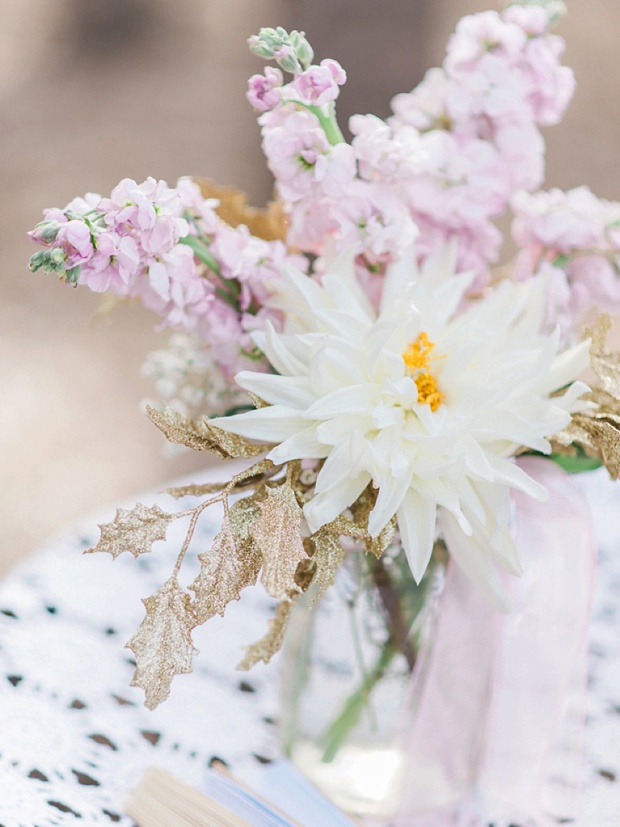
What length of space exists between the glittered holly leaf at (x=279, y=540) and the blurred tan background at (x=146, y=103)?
1.42m

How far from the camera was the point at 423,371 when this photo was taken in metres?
0.51

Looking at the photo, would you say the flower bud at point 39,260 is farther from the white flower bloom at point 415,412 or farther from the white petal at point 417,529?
the white petal at point 417,529

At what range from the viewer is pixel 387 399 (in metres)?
0.49

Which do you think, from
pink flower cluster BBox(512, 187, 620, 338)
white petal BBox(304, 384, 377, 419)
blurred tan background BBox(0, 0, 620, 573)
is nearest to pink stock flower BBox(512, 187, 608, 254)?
pink flower cluster BBox(512, 187, 620, 338)

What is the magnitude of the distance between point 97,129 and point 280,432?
2.22m

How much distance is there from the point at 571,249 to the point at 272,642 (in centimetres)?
32

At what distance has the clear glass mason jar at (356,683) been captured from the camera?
0.62 metres

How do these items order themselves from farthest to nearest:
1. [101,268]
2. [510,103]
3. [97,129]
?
[97,129], [510,103], [101,268]

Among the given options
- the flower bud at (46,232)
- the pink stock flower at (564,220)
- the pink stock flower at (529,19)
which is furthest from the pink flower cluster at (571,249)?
A: the flower bud at (46,232)

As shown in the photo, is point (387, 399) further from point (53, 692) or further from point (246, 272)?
point (53, 692)

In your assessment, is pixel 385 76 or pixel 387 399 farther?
pixel 385 76

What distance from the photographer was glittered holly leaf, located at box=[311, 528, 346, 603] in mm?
458

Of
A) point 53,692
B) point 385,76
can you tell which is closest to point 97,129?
point 385,76

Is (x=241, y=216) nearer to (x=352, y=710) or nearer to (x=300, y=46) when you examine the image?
(x=300, y=46)
